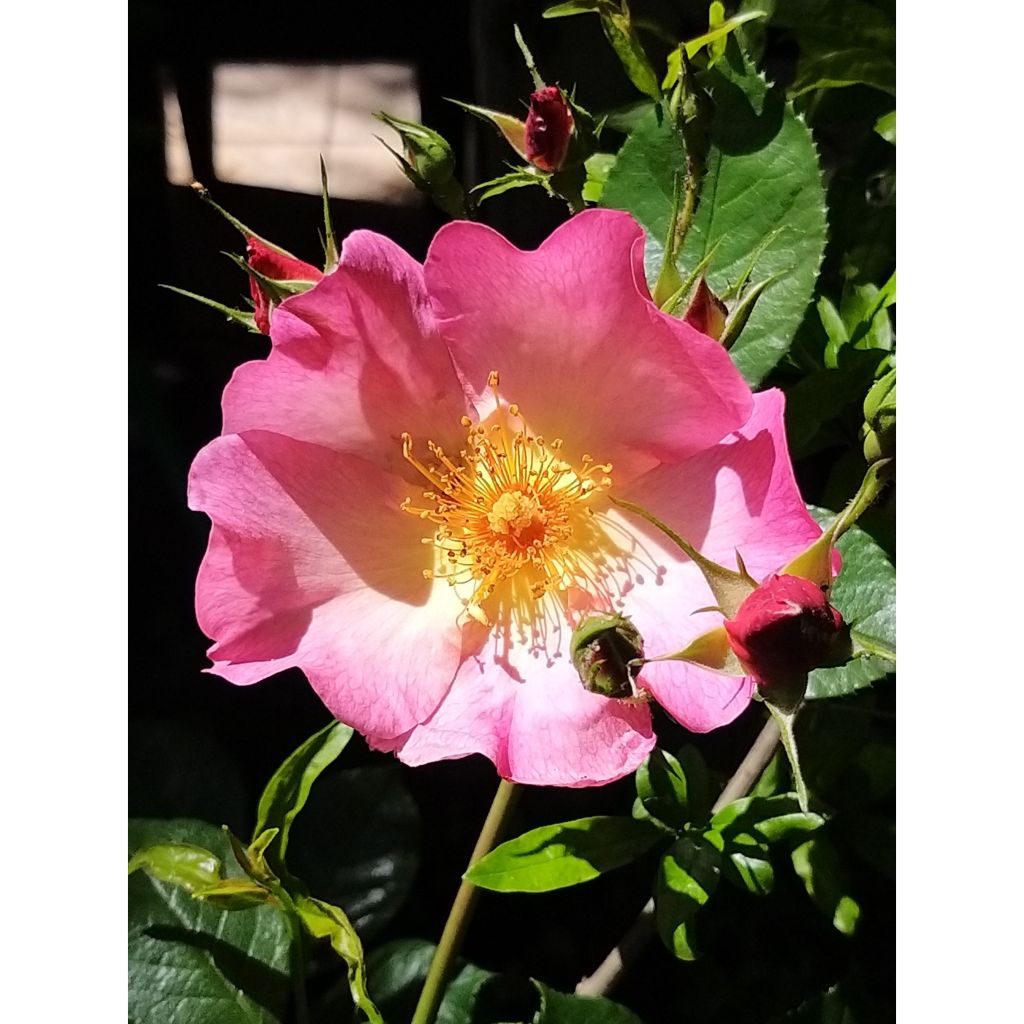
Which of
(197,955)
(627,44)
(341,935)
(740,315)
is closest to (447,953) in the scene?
(341,935)

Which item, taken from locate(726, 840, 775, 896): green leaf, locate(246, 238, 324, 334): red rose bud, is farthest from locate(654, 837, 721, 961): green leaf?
locate(246, 238, 324, 334): red rose bud

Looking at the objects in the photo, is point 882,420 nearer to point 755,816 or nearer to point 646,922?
point 755,816

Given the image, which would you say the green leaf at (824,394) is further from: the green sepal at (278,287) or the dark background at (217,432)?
the green sepal at (278,287)

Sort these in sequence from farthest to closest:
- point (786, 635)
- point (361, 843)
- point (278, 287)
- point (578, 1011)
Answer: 1. point (361, 843)
2. point (578, 1011)
3. point (278, 287)
4. point (786, 635)

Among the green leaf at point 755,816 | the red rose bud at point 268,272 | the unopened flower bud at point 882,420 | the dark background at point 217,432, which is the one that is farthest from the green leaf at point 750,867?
the red rose bud at point 268,272
